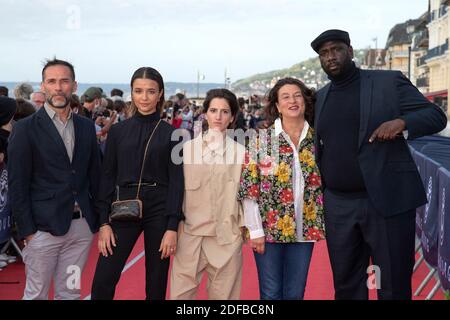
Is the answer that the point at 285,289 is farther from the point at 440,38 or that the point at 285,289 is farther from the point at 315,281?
the point at 440,38

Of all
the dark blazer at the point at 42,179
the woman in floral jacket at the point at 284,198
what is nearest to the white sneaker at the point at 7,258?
the dark blazer at the point at 42,179

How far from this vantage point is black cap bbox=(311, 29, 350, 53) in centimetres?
358

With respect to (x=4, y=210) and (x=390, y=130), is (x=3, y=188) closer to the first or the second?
(x=4, y=210)

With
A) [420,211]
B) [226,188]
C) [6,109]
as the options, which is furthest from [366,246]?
[6,109]

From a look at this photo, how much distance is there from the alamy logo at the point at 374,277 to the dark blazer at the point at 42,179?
6.44 feet

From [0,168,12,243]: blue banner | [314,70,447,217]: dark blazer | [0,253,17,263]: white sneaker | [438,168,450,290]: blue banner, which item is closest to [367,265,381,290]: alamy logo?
[314,70,447,217]: dark blazer

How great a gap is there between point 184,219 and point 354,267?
121cm

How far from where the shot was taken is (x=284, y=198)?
3.83 meters

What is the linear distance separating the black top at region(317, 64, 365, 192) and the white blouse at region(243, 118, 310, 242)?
20 centimetres

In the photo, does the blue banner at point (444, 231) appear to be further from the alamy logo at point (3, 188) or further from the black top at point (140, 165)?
the alamy logo at point (3, 188)

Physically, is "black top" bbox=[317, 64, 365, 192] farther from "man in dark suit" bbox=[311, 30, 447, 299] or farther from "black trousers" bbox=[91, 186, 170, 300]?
"black trousers" bbox=[91, 186, 170, 300]

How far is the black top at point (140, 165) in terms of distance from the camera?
3.70 meters

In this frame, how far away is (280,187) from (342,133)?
0.58 meters
